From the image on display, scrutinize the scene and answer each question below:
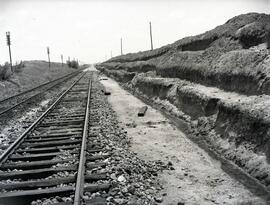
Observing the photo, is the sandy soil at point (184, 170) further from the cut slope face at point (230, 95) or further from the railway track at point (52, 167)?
the railway track at point (52, 167)

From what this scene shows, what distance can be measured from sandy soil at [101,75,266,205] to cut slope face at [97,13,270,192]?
0.60 meters

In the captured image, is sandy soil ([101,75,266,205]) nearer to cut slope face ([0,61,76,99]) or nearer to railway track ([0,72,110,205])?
railway track ([0,72,110,205])

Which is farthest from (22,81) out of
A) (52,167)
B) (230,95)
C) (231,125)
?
(52,167)

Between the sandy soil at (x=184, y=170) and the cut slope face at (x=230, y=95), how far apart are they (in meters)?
0.60

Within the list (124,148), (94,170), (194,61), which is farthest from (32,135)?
(194,61)

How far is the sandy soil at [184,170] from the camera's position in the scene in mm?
6042

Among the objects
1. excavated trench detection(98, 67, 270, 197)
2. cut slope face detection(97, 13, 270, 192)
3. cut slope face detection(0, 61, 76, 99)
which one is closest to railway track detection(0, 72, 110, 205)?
excavated trench detection(98, 67, 270, 197)

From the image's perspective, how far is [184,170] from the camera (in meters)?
7.53

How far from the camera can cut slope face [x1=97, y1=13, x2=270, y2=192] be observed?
791cm

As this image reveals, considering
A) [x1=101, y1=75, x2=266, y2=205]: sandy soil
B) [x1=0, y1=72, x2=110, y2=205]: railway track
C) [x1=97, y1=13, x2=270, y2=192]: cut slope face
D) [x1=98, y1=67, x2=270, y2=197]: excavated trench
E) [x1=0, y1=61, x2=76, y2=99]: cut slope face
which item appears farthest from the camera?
[x1=0, y1=61, x2=76, y2=99]: cut slope face

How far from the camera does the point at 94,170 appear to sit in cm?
707

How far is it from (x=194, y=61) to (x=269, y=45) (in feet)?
19.9

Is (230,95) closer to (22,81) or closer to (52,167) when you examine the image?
(52,167)

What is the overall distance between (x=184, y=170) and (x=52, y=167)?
295 cm
